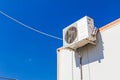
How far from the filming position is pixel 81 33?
432 cm

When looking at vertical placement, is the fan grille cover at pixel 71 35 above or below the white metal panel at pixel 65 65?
above

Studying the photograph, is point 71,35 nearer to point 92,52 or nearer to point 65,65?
point 92,52

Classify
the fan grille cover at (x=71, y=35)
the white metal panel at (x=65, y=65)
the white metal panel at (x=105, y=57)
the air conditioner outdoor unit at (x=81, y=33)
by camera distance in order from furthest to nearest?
the white metal panel at (x=65, y=65)
the fan grille cover at (x=71, y=35)
the air conditioner outdoor unit at (x=81, y=33)
the white metal panel at (x=105, y=57)

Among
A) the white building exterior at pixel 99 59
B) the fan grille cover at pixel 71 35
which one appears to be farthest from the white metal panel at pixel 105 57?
the fan grille cover at pixel 71 35

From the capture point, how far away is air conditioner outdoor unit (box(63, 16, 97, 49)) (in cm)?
422

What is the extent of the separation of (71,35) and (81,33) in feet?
1.26

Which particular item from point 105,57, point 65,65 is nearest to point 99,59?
point 105,57

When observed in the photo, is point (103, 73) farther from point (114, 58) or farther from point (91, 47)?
point (91, 47)

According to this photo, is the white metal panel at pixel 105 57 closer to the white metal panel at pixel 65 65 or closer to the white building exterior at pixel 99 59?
the white building exterior at pixel 99 59

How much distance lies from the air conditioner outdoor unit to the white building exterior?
0.23 metres

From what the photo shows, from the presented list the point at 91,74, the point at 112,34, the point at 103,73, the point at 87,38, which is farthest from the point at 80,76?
the point at 112,34

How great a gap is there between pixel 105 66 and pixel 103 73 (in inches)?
6.4

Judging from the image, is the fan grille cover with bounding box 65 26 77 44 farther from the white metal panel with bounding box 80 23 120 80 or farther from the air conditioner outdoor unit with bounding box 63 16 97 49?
the white metal panel with bounding box 80 23 120 80

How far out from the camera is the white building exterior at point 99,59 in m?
3.88
